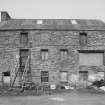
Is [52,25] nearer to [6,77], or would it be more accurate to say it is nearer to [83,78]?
[83,78]

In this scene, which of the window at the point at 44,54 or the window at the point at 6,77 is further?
the window at the point at 44,54

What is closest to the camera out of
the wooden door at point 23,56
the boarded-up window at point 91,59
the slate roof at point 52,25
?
the boarded-up window at point 91,59

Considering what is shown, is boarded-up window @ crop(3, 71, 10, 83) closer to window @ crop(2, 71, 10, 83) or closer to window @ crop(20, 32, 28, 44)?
window @ crop(2, 71, 10, 83)

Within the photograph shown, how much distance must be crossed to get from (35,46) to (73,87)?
7.54m

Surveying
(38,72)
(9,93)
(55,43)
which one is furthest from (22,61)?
(9,93)

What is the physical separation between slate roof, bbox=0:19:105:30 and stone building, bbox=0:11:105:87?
147 millimetres

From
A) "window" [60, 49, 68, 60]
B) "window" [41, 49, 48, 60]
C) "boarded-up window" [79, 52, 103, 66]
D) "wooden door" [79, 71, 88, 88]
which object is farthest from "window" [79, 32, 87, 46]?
"window" [41, 49, 48, 60]

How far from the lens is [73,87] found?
70.3 ft

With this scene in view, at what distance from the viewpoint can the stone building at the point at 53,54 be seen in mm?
21797

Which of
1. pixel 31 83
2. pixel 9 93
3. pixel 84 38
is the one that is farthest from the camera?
pixel 84 38

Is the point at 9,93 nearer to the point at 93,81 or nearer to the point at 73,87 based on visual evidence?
the point at 73,87

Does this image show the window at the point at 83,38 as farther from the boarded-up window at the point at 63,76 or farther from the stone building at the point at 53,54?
the boarded-up window at the point at 63,76

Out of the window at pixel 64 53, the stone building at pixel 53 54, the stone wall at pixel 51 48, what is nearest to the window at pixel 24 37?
the stone building at pixel 53 54

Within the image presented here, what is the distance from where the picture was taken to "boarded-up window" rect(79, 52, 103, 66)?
22.2 meters
